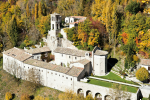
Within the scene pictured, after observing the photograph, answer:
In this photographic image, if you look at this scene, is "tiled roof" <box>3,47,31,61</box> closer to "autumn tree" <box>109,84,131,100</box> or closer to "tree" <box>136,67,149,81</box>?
"autumn tree" <box>109,84,131,100</box>

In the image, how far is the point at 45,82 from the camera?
3170 cm

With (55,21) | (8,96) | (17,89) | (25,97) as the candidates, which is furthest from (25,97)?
(55,21)

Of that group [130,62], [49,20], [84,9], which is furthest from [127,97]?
[84,9]

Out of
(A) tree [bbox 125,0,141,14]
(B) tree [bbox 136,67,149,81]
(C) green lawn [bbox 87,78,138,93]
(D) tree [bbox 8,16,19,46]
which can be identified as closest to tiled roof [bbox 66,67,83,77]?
(C) green lawn [bbox 87,78,138,93]

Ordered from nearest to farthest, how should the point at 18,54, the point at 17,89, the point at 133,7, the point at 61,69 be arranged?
the point at 61,69
the point at 17,89
the point at 18,54
the point at 133,7

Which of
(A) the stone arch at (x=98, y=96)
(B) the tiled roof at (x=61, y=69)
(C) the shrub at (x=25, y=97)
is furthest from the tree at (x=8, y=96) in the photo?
(A) the stone arch at (x=98, y=96)

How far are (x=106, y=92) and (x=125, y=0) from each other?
2768 cm

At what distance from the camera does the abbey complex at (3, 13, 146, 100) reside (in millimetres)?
27844

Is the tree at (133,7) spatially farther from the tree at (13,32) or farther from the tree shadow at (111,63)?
the tree at (13,32)

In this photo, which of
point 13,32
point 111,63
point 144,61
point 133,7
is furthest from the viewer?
point 13,32

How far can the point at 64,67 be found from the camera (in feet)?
101

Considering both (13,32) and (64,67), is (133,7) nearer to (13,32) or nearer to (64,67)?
(64,67)

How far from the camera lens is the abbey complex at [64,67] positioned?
1096 inches

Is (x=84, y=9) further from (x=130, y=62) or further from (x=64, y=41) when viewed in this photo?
(x=130, y=62)
